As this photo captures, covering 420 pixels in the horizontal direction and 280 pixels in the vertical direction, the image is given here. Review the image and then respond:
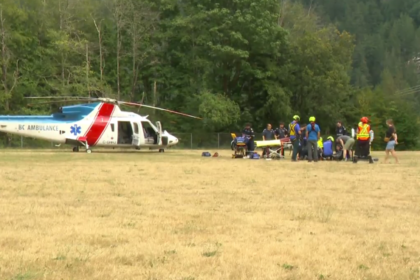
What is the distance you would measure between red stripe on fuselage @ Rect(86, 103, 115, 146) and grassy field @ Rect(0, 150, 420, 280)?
1344cm

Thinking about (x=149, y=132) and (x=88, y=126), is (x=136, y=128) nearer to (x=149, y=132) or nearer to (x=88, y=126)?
(x=149, y=132)

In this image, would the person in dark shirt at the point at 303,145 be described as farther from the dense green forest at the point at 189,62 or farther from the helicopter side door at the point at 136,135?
the dense green forest at the point at 189,62

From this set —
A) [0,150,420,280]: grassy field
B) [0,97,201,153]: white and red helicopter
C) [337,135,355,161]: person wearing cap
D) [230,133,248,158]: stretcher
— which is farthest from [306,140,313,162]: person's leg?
[0,97,201,153]: white and red helicopter

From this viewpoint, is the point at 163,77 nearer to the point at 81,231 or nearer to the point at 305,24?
the point at 305,24

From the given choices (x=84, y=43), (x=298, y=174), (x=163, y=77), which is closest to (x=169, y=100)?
(x=163, y=77)

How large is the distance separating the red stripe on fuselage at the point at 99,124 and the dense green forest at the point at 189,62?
15661 mm

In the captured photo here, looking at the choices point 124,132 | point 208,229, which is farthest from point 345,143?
point 208,229

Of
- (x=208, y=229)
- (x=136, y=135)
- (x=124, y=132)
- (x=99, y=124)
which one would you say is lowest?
(x=208, y=229)

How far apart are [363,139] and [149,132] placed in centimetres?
1114

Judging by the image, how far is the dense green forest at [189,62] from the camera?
1676 inches

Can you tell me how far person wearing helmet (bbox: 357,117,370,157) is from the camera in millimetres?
19750

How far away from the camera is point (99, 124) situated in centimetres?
2619

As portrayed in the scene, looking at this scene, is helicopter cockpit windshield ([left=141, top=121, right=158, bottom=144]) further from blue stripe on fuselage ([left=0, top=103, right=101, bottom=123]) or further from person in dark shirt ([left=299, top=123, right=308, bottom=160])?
person in dark shirt ([left=299, top=123, right=308, bottom=160])

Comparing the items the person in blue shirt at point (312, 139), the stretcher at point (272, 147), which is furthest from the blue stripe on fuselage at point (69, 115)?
the person in blue shirt at point (312, 139)
